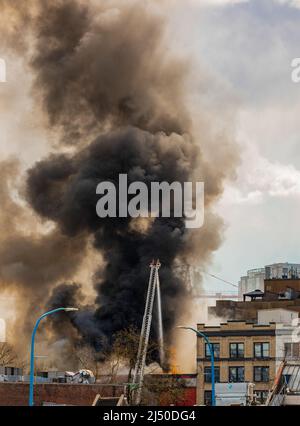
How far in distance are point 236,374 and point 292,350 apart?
178 inches

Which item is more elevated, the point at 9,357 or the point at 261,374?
the point at 9,357

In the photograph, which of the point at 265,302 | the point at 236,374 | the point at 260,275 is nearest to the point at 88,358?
the point at 265,302

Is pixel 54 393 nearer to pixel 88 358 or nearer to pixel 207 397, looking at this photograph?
pixel 207 397

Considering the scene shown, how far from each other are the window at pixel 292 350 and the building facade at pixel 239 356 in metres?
0.89

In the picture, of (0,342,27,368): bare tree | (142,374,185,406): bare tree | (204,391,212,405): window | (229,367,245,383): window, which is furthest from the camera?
(0,342,27,368): bare tree

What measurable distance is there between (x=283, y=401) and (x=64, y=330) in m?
41.6

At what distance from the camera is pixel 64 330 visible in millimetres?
103875

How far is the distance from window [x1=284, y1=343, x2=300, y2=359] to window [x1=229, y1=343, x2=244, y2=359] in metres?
3.35

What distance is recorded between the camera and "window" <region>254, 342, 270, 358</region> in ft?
247

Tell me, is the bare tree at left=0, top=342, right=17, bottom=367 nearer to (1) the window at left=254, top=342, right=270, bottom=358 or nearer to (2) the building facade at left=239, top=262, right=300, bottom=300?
(1) the window at left=254, top=342, right=270, bottom=358

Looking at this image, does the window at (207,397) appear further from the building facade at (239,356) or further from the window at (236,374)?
the window at (236,374)

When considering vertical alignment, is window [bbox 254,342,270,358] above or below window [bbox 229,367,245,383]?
above

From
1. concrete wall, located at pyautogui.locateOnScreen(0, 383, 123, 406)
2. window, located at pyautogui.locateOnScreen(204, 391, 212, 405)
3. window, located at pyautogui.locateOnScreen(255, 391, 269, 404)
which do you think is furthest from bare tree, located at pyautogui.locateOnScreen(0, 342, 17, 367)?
Result: concrete wall, located at pyautogui.locateOnScreen(0, 383, 123, 406)

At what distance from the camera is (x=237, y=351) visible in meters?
76.1
